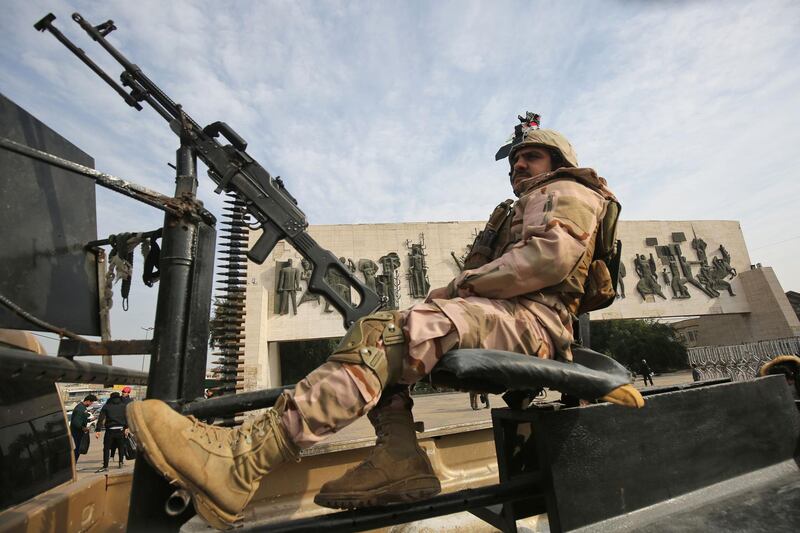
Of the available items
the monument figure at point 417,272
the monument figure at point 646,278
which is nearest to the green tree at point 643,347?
the monument figure at point 646,278

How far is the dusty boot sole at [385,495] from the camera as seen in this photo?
1319 millimetres

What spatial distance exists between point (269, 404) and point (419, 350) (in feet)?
2.06

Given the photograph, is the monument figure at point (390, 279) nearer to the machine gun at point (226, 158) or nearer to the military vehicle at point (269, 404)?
the machine gun at point (226, 158)

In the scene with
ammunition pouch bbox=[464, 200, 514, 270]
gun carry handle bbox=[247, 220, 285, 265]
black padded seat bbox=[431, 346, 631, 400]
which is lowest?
black padded seat bbox=[431, 346, 631, 400]

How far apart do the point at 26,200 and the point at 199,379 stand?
1.32 metres

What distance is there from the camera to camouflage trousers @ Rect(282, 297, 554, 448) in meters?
1.23

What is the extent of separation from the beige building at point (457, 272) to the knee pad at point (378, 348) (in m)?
17.9

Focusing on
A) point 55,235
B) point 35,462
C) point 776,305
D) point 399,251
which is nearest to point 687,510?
point 35,462

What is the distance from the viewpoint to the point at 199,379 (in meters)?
1.70

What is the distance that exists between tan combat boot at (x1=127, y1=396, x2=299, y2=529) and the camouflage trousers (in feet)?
0.32

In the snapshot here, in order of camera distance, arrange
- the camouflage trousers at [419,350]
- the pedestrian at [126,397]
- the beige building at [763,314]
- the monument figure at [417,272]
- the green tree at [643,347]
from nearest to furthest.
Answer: the camouflage trousers at [419,350]
the pedestrian at [126,397]
the monument figure at [417,272]
the beige building at [763,314]
the green tree at [643,347]

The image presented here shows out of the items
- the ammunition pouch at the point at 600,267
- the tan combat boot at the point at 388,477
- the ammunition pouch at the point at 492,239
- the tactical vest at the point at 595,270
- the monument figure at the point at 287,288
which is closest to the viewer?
the tan combat boot at the point at 388,477

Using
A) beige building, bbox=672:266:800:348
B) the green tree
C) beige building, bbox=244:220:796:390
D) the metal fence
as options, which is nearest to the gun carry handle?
beige building, bbox=244:220:796:390

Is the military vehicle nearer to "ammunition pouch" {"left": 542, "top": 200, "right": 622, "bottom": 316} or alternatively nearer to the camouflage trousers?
the camouflage trousers
